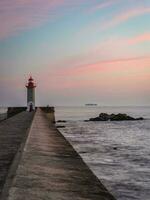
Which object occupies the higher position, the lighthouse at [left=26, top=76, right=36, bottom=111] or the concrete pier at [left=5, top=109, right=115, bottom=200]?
the lighthouse at [left=26, top=76, right=36, bottom=111]

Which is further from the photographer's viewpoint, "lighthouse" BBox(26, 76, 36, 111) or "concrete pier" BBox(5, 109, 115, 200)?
"lighthouse" BBox(26, 76, 36, 111)

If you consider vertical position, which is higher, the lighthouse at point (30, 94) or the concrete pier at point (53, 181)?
the lighthouse at point (30, 94)

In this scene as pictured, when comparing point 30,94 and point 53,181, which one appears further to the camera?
point 30,94

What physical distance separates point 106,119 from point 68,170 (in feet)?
183

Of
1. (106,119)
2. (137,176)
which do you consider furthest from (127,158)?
(106,119)

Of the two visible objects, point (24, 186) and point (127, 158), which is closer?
point (24, 186)

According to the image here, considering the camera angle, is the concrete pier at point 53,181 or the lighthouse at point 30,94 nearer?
the concrete pier at point 53,181

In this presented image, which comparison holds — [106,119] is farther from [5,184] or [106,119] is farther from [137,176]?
→ [5,184]

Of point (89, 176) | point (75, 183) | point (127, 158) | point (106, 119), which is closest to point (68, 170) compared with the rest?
point (89, 176)

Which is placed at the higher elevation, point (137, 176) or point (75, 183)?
point (75, 183)

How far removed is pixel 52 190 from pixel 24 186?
1.38 ft

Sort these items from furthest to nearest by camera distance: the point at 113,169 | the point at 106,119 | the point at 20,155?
1. the point at 106,119
2. the point at 113,169
3. the point at 20,155

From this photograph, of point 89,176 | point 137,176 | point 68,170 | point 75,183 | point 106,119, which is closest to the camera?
point 75,183

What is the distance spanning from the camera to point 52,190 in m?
5.19
